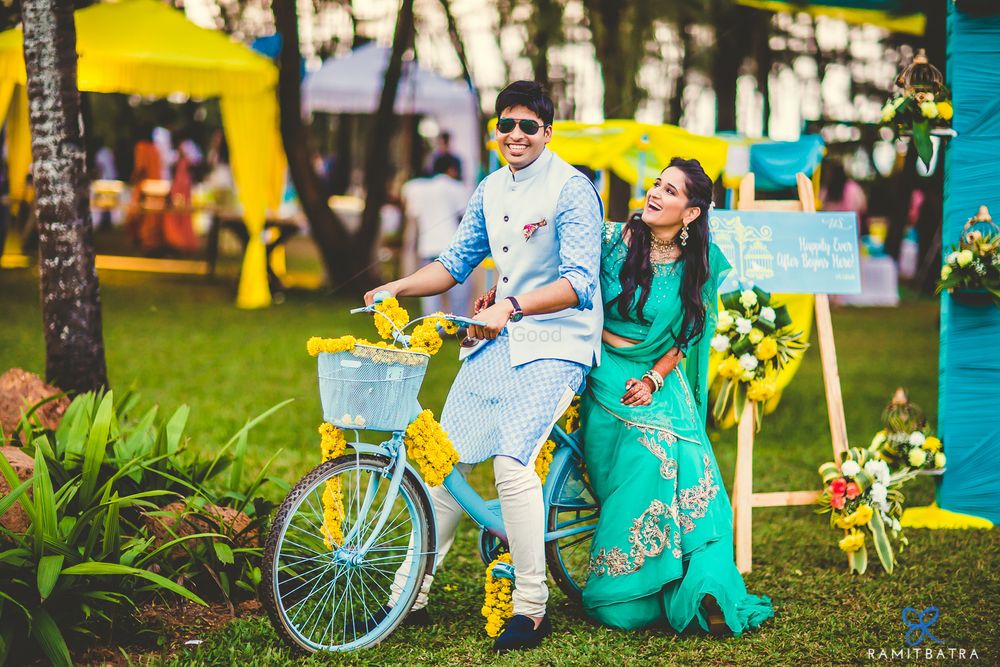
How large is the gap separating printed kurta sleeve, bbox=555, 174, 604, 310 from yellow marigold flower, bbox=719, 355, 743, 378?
48.9 inches

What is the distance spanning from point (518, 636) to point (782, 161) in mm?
4650

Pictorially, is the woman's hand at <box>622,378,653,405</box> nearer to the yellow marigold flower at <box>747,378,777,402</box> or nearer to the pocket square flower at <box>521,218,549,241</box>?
the pocket square flower at <box>521,218,549,241</box>

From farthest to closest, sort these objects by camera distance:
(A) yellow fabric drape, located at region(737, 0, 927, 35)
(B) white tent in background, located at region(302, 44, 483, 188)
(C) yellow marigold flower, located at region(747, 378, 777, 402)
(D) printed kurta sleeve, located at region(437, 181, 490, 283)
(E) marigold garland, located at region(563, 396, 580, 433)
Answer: (B) white tent in background, located at region(302, 44, 483, 188), (A) yellow fabric drape, located at region(737, 0, 927, 35), (C) yellow marigold flower, located at region(747, 378, 777, 402), (E) marigold garland, located at region(563, 396, 580, 433), (D) printed kurta sleeve, located at region(437, 181, 490, 283)

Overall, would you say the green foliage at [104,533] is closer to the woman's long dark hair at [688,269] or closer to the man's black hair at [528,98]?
the woman's long dark hair at [688,269]

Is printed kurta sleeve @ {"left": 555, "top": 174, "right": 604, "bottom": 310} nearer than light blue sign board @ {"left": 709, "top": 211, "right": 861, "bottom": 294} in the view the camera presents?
Yes

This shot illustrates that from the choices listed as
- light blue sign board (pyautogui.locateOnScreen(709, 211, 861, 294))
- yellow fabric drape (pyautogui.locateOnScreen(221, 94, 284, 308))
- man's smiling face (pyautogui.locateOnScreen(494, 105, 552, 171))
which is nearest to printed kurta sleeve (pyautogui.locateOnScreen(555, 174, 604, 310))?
man's smiling face (pyautogui.locateOnScreen(494, 105, 552, 171))

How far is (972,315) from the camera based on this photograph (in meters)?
5.45

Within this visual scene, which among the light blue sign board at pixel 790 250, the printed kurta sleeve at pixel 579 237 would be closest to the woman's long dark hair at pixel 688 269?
the printed kurta sleeve at pixel 579 237

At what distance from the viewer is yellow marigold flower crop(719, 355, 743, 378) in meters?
4.80

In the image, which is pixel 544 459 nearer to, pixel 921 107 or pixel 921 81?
pixel 921 107

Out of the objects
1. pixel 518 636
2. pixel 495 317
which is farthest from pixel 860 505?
pixel 495 317

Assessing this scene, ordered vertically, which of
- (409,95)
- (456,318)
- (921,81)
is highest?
(409,95)

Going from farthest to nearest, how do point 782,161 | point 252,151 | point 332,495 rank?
point 252,151 → point 782,161 → point 332,495

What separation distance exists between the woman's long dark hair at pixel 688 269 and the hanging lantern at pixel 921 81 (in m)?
1.92
